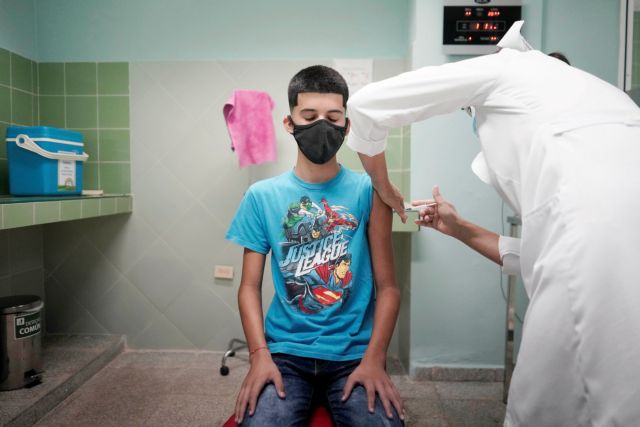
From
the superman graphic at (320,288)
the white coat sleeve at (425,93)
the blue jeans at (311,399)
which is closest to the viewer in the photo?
the white coat sleeve at (425,93)

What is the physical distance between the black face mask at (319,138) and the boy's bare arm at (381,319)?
199mm

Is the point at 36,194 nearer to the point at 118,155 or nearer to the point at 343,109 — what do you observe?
the point at 118,155

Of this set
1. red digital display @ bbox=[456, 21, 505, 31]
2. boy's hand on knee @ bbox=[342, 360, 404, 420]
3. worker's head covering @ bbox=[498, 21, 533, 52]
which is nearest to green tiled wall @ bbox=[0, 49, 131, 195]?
red digital display @ bbox=[456, 21, 505, 31]

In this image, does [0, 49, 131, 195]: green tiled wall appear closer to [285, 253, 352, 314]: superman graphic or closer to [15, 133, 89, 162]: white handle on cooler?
[15, 133, 89, 162]: white handle on cooler

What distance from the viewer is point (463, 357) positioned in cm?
224

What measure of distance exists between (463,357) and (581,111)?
67.2 inches

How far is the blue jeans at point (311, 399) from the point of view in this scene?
101 centimetres

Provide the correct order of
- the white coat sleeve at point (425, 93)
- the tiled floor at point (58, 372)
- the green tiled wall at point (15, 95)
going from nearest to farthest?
the white coat sleeve at point (425, 93) → the tiled floor at point (58, 372) → the green tiled wall at point (15, 95)

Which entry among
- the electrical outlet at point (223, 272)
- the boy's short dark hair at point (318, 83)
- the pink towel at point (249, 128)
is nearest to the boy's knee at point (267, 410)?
the boy's short dark hair at point (318, 83)

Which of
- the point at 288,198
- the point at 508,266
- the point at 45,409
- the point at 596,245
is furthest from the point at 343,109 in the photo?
the point at 45,409

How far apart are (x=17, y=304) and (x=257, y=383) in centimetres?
141

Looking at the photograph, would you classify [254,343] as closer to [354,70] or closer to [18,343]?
[18,343]

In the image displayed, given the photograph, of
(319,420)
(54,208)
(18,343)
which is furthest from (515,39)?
(18,343)

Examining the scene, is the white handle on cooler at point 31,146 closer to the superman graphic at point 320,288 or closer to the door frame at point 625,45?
the superman graphic at point 320,288
